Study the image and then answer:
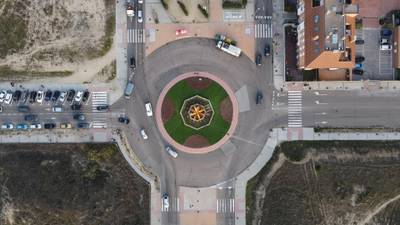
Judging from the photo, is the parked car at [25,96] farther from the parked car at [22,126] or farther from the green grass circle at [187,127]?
Answer: the green grass circle at [187,127]

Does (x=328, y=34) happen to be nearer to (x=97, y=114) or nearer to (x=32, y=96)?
(x=97, y=114)

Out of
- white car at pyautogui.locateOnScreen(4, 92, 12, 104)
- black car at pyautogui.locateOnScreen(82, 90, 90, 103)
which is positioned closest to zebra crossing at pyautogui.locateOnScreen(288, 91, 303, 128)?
black car at pyautogui.locateOnScreen(82, 90, 90, 103)

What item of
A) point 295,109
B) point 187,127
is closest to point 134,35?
point 187,127

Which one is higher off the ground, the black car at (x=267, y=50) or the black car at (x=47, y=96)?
the black car at (x=267, y=50)

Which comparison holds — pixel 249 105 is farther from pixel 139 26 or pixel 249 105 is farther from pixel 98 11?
A: pixel 98 11

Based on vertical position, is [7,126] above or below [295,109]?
below

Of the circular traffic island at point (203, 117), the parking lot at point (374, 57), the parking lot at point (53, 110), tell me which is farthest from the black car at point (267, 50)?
the parking lot at point (53, 110)

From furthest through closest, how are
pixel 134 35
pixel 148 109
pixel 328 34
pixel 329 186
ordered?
pixel 134 35 < pixel 148 109 < pixel 329 186 < pixel 328 34

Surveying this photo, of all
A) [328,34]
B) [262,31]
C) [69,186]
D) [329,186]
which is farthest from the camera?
[262,31]

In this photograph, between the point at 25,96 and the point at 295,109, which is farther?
the point at 295,109
